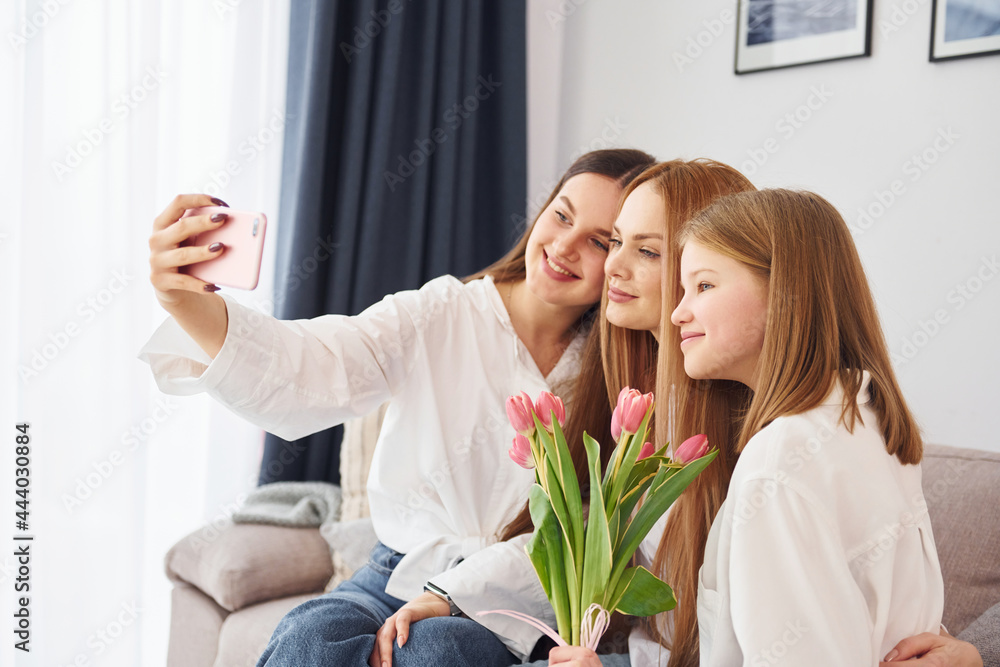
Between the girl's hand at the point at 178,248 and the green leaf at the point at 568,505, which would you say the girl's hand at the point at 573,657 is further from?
the girl's hand at the point at 178,248

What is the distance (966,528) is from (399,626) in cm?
101

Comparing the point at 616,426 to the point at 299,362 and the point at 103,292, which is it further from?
the point at 103,292

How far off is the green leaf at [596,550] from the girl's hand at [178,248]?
54 cm

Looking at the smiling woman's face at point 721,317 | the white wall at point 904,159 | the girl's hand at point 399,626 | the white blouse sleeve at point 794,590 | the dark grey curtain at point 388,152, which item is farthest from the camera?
the dark grey curtain at point 388,152

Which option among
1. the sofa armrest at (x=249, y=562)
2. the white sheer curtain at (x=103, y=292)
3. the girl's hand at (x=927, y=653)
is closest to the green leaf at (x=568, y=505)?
the girl's hand at (x=927, y=653)

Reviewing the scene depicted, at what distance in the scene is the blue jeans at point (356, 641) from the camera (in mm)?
1150

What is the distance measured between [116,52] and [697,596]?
1866 mm

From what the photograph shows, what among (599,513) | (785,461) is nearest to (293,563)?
(599,513)

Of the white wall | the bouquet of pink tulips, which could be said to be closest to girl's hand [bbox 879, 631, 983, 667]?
the bouquet of pink tulips

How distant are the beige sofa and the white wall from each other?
417mm

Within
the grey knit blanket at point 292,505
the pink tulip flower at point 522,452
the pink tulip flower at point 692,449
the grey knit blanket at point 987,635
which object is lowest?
the grey knit blanket at point 292,505

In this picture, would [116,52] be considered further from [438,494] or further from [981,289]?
[981,289]

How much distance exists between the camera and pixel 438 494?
1462mm

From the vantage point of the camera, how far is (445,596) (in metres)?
→ 1.31
